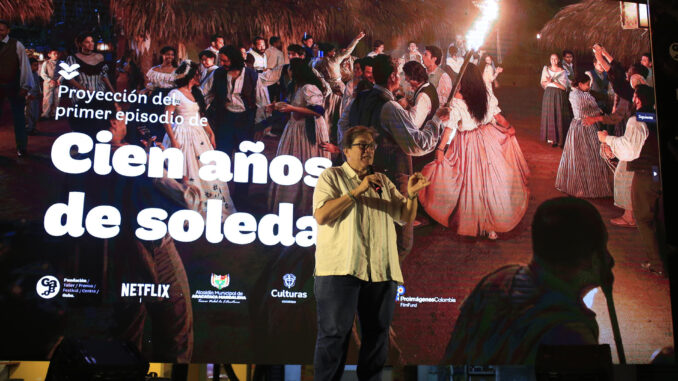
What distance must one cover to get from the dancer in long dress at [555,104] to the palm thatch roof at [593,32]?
0.16 meters

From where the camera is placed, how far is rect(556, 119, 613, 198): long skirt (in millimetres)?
4344

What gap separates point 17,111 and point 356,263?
2.67m

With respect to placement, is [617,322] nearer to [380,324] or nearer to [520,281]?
[520,281]

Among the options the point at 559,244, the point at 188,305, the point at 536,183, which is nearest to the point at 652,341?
the point at 559,244

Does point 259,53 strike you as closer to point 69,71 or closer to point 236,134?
point 236,134

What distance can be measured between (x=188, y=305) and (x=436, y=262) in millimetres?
1664

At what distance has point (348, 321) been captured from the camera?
2297 millimetres

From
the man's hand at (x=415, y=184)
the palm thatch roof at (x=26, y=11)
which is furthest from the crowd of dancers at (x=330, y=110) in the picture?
the man's hand at (x=415, y=184)

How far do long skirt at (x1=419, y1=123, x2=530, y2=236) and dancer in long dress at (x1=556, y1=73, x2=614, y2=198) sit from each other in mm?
326

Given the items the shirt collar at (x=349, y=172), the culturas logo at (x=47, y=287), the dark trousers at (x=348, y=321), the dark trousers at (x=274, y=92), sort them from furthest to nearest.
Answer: the dark trousers at (x=274, y=92), the culturas logo at (x=47, y=287), the shirt collar at (x=349, y=172), the dark trousers at (x=348, y=321)

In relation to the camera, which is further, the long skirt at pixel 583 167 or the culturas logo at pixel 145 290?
the long skirt at pixel 583 167

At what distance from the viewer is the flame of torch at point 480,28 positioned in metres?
4.34

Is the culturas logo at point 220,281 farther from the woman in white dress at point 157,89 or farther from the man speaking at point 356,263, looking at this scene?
the man speaking at point 356,263

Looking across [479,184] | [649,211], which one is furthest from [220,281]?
[649,211]
